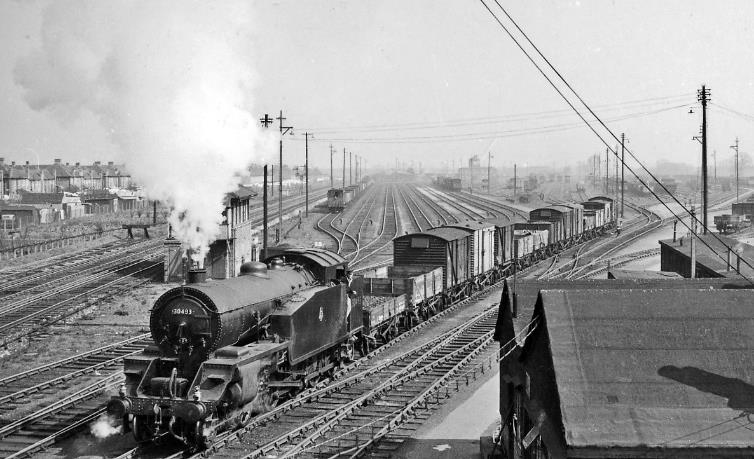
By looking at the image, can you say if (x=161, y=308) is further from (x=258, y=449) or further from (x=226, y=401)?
(x=258, y=449)

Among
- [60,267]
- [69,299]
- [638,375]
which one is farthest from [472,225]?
[638,375]

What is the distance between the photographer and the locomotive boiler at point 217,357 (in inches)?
505

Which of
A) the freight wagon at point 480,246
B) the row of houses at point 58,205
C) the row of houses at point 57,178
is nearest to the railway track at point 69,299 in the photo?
the freight wagon at point 480,246

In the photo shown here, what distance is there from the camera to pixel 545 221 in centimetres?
4556

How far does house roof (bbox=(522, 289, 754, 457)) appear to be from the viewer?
8031 mm

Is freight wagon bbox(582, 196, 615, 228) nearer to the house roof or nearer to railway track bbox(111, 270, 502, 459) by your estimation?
railway track bbox(111, 270, 502, 459)

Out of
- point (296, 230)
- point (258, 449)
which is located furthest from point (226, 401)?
point (296, 230)

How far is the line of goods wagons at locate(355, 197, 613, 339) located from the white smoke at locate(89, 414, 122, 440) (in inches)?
280

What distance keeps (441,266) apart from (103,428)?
15132 millimetres

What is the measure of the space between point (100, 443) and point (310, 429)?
382cm

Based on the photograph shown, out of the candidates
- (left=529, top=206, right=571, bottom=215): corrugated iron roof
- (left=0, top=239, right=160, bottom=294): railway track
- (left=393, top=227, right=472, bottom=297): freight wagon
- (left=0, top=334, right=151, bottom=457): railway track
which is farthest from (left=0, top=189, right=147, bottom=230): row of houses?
(left=0, top=334, right=151, bottom=457): railway track

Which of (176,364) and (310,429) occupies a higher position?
(176,364)

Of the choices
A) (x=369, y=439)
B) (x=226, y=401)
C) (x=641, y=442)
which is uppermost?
(x=641, y=442)

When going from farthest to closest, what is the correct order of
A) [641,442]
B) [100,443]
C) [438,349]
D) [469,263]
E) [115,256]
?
[115,256] → [469,263] → [438,349] → [100,443] → [641,442]
